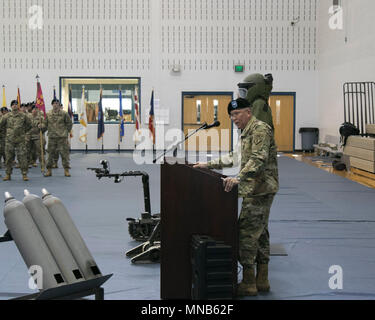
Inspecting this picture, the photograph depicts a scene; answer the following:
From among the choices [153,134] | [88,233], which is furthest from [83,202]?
[153,134]

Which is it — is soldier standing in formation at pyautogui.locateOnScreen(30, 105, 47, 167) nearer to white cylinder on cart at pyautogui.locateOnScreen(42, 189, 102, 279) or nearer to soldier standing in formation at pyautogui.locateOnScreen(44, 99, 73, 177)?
soldier standing in formation at pyautogui.locateOnScreen(44, 99, 73, 177)

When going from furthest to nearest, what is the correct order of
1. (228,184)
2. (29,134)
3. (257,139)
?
1. (29,134)
2. (257,139)
3. (228,184)

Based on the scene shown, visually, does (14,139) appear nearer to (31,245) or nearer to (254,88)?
(254,88)

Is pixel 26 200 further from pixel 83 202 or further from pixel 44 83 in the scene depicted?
pixel 44 83

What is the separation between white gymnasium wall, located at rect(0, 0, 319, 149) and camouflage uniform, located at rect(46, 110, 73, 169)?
25.2ft

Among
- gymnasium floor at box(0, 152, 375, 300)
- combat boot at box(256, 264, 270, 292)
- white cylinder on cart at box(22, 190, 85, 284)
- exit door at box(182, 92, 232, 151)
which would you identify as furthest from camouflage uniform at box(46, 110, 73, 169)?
white cylinder on cart at box(22, 190, 85, 284)

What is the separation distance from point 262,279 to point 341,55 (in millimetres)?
14505

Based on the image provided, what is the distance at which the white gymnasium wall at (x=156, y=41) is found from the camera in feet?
68.0

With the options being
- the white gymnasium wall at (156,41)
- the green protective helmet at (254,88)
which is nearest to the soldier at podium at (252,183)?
the green protective helmet at (254,88)

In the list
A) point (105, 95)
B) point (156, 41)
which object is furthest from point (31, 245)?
point (105, 95)

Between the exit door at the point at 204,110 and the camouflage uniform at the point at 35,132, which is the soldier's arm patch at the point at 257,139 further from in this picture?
the exit door at the point at 204,110

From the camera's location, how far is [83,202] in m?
9.40

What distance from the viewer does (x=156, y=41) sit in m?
20.9
